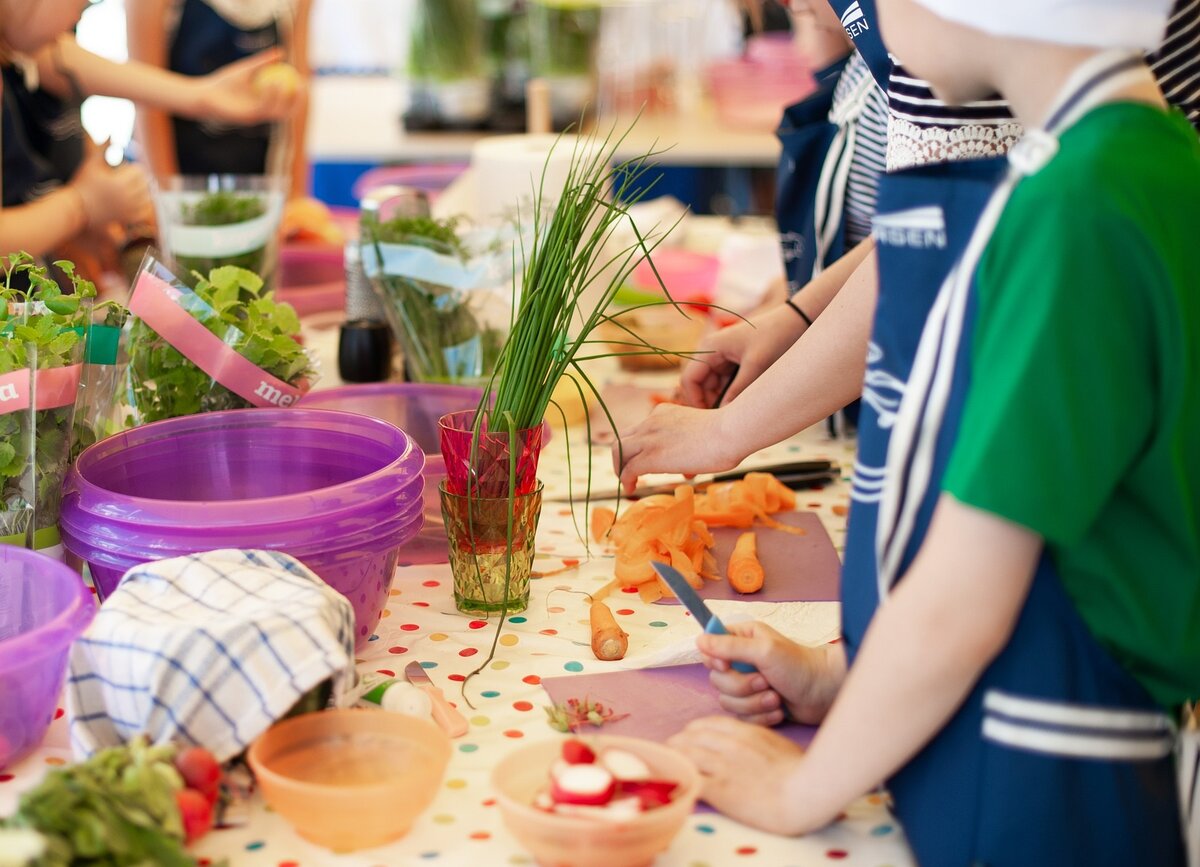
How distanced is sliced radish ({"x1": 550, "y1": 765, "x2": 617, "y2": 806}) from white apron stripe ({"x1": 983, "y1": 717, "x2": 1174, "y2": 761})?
249 millimetres

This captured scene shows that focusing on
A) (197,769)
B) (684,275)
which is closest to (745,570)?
(197,769)

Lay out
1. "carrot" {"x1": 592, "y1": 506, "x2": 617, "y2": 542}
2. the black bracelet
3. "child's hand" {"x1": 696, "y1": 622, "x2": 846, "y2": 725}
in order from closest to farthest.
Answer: "child's hand" {"x1": 696, "y1": 622, "x2": 846, "y2": 725}, "carrot" {"x1": 592, "y1": 506, "x2": 617, "y2": 542}, the black bracelet

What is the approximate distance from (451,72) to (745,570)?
Result: 11.2ft

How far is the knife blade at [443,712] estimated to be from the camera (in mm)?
973

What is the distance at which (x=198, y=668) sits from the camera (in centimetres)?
86

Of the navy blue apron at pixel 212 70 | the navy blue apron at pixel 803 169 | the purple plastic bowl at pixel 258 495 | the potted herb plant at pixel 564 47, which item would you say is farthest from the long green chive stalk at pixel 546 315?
the potted herb plant at pixel 564 47

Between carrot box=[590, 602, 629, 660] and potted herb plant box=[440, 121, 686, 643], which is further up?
potted herb plant box=[440, 121, 686, 643]

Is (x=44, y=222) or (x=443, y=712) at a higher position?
(x=44, y=222)

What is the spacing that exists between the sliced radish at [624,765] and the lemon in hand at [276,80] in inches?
73.2

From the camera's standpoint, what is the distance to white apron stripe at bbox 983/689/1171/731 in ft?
2.63

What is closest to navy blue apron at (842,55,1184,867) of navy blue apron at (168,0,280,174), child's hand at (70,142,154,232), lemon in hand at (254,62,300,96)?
child's hand at (70,142,154,232)

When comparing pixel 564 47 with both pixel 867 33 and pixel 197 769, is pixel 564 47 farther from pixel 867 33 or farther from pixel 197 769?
pixel 197 769

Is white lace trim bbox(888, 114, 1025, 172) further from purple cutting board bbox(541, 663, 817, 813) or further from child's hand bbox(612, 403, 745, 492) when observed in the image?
purple cutting board bbox(541, 663, 817, 813)

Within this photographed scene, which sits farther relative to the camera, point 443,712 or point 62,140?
point 62,140
